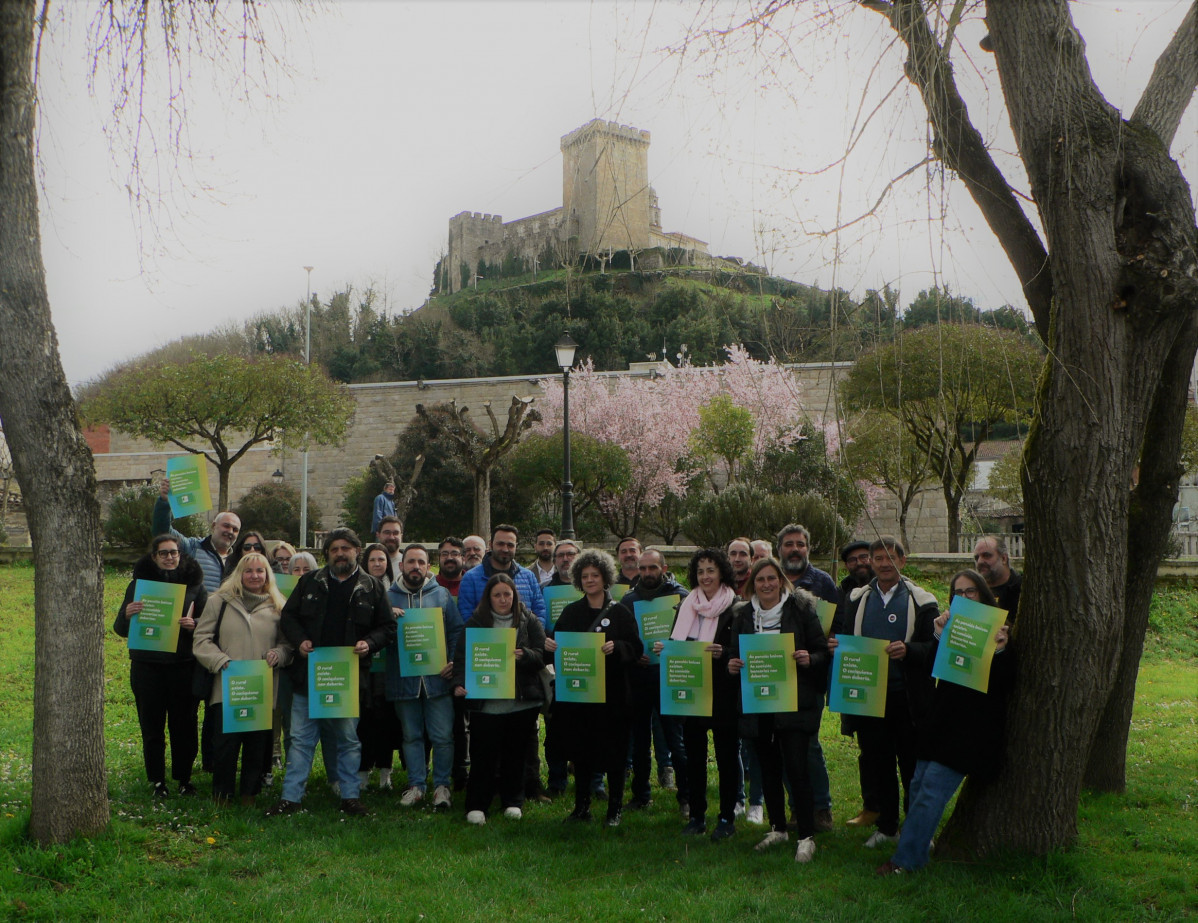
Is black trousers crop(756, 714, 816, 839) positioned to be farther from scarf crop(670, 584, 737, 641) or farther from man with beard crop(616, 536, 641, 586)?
man with beard crop(616, 536, 641, 586)

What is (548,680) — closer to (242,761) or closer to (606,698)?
(606,698)

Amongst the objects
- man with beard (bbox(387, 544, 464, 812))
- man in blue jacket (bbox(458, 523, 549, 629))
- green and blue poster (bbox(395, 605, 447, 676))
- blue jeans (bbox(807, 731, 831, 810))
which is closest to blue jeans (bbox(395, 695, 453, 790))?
man with beard (bbox(387, 544, 464, 812))

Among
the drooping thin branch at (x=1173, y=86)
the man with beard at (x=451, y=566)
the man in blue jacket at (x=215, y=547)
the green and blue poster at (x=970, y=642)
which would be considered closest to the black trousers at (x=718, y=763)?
the green and blue poster at (x=970, y=642)

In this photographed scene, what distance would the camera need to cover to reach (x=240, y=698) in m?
6.33

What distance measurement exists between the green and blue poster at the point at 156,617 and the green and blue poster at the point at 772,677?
145 inches

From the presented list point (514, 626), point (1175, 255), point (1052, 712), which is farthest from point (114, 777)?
point (1175, 255)

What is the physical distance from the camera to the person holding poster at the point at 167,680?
6.65 metres

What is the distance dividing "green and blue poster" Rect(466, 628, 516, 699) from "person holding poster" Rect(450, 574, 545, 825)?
9 cm

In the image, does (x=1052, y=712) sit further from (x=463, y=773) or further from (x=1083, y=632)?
(x=463, y=773)

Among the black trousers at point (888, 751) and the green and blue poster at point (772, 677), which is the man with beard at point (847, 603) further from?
the green and blue poster at point (772, 677)

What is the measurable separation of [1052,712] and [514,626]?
10.4 ft

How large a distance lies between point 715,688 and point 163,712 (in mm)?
3622

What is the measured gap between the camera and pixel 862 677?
5625 millimetres

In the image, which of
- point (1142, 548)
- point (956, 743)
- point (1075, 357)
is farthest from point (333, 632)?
point (1142, 548)
